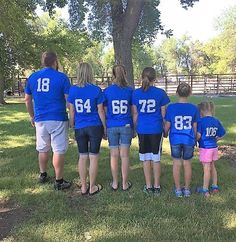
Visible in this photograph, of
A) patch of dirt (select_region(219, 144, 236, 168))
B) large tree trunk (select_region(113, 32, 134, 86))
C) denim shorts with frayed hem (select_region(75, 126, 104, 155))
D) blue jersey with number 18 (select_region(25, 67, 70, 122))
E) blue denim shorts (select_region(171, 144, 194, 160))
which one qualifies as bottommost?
patch of dirt (select_region(219, 144, 236, 168))

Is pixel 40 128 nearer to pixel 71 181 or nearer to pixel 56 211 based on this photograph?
pixel 71 181

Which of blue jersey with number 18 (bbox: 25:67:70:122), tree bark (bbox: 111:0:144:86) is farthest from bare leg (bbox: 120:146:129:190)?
tree bark (bbox: 111:0:144:86)

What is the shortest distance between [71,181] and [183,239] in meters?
2.61

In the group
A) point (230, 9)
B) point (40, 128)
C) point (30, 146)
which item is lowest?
point (30, 146)

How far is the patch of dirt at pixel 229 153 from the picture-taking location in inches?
310

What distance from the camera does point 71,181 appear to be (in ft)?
20.9

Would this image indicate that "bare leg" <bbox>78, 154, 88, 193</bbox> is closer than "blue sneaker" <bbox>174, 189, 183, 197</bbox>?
No

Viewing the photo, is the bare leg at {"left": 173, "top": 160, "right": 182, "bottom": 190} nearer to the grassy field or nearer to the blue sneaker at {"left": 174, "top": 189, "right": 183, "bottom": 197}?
the blue sneaker at {"left": 174, "top": 189, "right": 183, "bottom": 197}

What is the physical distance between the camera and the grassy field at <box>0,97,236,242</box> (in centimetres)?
430

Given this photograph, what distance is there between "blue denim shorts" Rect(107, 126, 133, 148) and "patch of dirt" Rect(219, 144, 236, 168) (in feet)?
8.68

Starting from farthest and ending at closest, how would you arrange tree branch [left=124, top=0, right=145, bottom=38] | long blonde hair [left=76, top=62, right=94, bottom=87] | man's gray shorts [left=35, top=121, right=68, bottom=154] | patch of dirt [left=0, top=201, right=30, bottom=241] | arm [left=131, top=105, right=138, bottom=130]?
tree branch [left=124, top=0, right=145, bottom=38]
man's gray shorts [left=35, top=121, right=68, bottom=154]
arm [left=131, top=105, right=138, bottom=130]
long blonde hair [left=76, top=62, right=94, bottom=87]
patch of dirt [left=0, top=201, right=30, bottom=241]

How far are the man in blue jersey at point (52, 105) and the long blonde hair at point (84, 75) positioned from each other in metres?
0.35

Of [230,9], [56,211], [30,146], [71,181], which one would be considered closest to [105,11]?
→ [30,146]

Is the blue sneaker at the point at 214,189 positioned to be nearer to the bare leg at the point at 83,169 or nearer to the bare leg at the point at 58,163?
the bare leg at the point at 83,169
